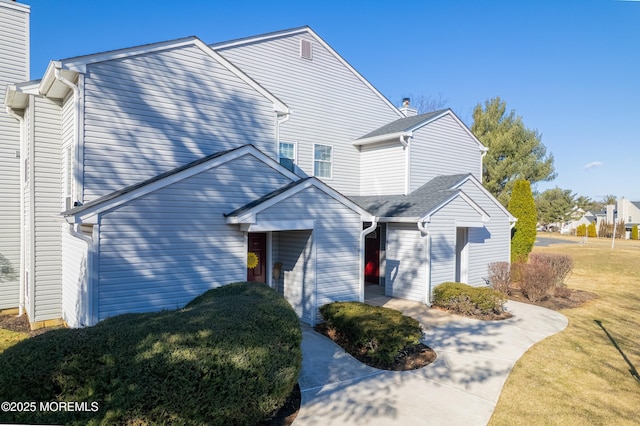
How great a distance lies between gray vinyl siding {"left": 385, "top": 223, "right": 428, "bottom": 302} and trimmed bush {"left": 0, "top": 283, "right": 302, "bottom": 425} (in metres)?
7.98

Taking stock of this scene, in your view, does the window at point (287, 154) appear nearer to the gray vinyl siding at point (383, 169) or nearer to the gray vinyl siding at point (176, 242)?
the gray vinyl siding at point (383, 169)

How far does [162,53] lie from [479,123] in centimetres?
2599

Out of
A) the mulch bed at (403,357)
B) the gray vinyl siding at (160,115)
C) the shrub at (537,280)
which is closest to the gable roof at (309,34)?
the gray vinyl siding at (160,115)

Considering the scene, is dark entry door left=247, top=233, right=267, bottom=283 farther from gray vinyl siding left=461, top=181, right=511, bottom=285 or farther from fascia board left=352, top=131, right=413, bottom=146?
gray vinyl siding left=461, top=181, right=511, bottom=285

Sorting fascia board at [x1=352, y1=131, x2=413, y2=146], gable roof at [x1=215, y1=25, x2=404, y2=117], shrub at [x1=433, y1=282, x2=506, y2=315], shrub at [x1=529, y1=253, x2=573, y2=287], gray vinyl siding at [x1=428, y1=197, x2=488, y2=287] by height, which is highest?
gable roof at [x1=215, y1=25, x2=404, y2=117]

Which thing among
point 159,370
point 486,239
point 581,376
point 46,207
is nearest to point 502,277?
point 486,239

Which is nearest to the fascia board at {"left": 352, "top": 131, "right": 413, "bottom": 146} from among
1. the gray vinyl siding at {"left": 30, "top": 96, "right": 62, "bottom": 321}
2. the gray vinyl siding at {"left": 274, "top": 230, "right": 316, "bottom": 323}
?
the gray vinyl siding at {"left": 274, "top": 230, "right": 316, "bottom": 323}

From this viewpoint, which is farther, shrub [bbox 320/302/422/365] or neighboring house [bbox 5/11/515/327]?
neighboring house [bbox 5/11/515/327]

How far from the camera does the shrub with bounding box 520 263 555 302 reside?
12719 mm

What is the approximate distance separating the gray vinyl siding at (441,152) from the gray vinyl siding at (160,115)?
6.24m

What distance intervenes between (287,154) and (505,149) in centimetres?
2086

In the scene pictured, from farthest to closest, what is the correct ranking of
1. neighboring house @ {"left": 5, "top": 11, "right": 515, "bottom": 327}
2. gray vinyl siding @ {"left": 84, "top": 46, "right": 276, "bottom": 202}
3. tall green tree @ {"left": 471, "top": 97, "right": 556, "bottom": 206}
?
1. tall green tree @ {"left": 471, "top": 97, "right": 556, "bottom": 206}
2. gray vinyl siding @ {"left": 84, "top": 46, "right": 276, "bottom": 202}
3. neighboring house @ {"left": 5, "top": 11, "right": 515, "bottom": 327}

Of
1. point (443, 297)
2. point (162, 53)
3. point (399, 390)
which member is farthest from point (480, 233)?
point (162, 53)

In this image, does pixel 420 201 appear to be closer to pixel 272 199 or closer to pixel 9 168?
pixel 272 199
